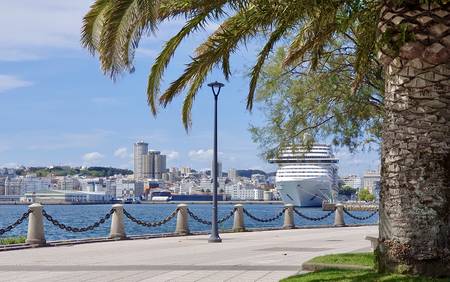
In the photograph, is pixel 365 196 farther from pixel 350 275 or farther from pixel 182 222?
pixel 350 275

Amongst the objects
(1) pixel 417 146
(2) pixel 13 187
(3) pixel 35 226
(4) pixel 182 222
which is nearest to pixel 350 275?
(1) pixel 417 146

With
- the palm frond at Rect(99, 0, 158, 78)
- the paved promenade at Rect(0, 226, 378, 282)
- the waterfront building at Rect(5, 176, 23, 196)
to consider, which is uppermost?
the waterfront building at Rect(5, 176, 23, 196)

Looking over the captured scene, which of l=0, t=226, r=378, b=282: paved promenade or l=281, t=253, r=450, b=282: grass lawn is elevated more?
l=281, t=253, r=450, b=282: grass lawn

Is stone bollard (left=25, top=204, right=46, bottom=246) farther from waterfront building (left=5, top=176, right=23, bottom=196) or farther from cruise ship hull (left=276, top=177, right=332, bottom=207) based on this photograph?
waterfront building (left=5, top=176, right=23, bottom=196)

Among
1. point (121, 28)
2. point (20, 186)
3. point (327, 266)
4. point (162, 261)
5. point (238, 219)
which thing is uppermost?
point (20, 186)

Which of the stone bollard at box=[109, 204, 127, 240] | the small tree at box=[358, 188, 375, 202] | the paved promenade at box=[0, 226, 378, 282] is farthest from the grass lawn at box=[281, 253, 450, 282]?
the small tree at box=[358, 188, 375, 202]

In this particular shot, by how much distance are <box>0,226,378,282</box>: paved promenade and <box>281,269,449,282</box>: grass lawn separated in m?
1.40

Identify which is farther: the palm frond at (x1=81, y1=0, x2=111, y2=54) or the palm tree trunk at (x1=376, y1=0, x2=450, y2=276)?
the palm frond at (x1=81, y1=0, x2=111, y2=54)

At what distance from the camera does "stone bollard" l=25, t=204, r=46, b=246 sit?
2221cm

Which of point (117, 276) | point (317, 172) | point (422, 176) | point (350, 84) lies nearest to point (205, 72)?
point (117, 276)

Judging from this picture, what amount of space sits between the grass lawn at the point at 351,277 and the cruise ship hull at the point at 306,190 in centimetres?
8454

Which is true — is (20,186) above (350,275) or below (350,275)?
above

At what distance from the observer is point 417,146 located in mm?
9789

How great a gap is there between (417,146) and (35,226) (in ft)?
50.1
